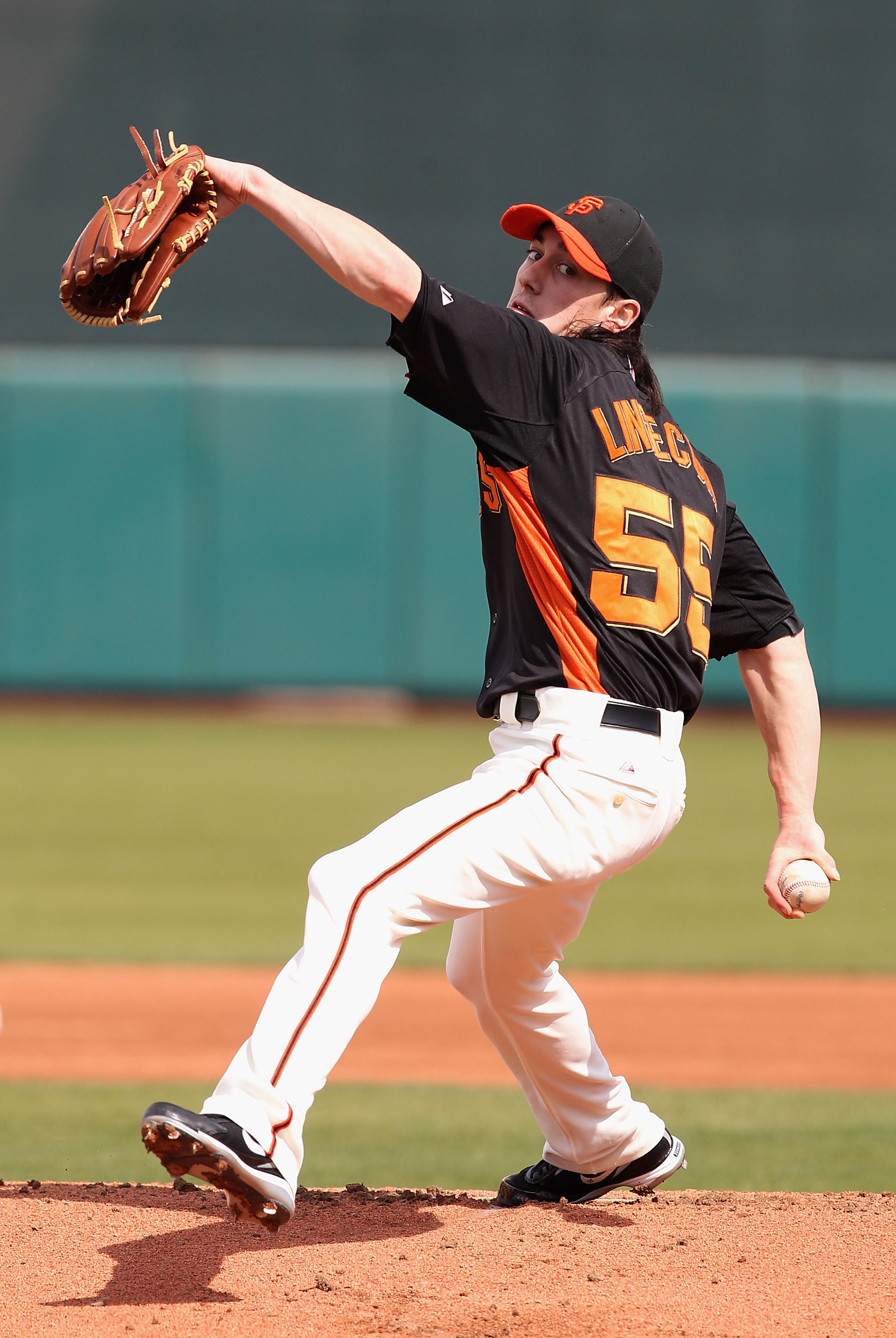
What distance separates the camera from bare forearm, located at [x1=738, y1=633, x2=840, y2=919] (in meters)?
2.57

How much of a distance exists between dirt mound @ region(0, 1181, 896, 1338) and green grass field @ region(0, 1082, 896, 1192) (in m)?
0.60

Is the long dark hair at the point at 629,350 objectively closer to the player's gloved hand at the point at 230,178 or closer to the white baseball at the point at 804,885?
the player's gloved hand at the point at 230,178

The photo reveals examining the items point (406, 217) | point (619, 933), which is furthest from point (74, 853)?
point (406, 217)

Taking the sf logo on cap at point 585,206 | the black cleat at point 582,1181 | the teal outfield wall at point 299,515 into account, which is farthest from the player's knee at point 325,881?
the teal outfield wall at point 299,515

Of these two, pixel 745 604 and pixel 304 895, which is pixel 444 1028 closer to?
pixel 304 895

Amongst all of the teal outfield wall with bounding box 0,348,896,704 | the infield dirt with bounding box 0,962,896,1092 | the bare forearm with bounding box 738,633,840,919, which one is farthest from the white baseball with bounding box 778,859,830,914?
the teal outfield wall with bounding box 0,348,896,704

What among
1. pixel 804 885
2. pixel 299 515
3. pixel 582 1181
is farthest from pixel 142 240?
pixel 299 515

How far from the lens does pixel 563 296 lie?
2525mm

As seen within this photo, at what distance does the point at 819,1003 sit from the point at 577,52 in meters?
11.1

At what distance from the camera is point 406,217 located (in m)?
14.4

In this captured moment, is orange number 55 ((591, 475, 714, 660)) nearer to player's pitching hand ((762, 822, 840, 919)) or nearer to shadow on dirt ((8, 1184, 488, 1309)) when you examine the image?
player's pitching hand ((762, 822, 840, 919))

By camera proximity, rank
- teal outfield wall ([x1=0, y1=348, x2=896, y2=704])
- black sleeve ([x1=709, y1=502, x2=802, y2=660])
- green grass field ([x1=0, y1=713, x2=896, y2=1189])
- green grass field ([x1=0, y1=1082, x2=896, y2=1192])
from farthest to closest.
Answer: teal outfield wall ([x1=0, y1=348, x2=896, y2=704])
green grass field ([x1=0, y1=713, x2=896, y2=1189])
green grass field ([x1=0, y1=1082, x2=896, y2=1192])
black sleeve ([x1=709, y1=502, x2=802, y2=660])

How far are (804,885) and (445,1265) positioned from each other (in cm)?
80

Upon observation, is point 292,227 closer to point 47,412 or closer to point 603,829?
point 603,829
